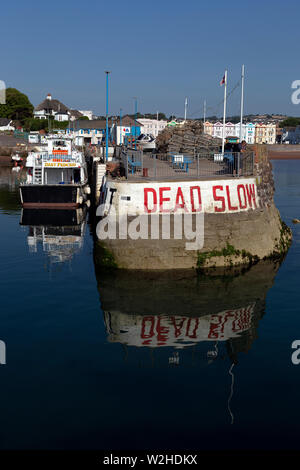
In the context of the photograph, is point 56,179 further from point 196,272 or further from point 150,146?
point 196,272

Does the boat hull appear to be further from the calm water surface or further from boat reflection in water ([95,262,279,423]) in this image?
boat reflection in water ([95,262,279,423])

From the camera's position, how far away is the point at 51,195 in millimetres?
39219

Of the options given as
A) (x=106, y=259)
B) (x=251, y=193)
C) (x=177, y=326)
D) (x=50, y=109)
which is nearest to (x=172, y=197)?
(x=106, y=259)

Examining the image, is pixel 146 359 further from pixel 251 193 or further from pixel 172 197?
pixel 251 193

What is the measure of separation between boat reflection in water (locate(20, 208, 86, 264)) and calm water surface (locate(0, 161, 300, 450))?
2572mm

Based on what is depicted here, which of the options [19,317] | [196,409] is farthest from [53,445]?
[19,317]

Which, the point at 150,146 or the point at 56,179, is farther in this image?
the point at 56,179

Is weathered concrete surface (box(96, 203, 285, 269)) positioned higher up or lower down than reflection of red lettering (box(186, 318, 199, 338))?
higher up

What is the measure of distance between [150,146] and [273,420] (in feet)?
105

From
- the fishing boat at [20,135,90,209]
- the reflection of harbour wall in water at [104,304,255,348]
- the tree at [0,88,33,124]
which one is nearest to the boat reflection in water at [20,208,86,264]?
the fishing boat at [20,135,90,209]

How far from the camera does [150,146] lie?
1603 inches

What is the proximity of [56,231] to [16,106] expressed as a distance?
12915cm

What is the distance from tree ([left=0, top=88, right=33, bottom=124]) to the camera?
149250 millimetres
